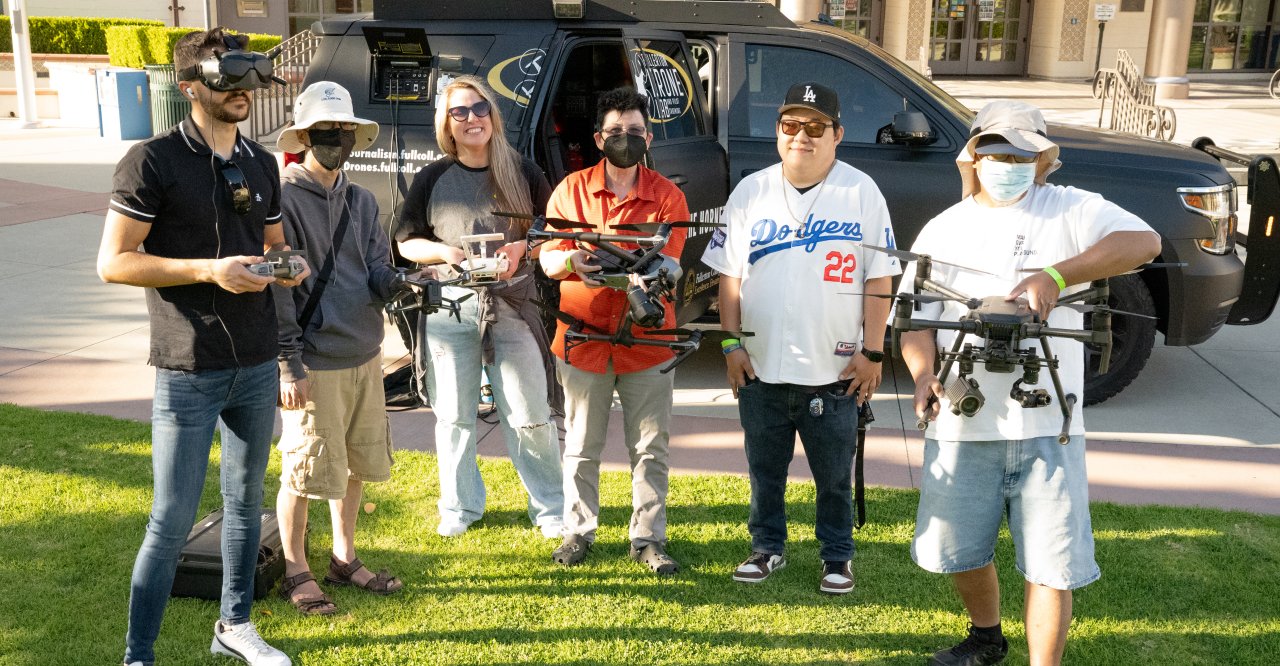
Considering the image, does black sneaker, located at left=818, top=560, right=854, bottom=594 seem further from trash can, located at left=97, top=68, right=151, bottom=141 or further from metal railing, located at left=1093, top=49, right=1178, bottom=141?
trash can, located at left=97, top=68, right=151, bottom=141

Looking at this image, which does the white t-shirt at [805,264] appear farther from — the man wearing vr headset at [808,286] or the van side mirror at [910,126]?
the van side mirror at [910,126]

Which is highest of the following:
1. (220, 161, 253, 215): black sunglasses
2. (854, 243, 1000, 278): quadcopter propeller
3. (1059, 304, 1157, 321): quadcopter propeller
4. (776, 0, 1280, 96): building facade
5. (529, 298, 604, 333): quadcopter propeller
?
(776, 0, 1280, 96): building facade

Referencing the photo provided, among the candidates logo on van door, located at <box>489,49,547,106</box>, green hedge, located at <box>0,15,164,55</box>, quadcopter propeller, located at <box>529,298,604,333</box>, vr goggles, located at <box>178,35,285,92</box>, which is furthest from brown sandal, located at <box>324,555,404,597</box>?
green hedge, located at <box>0,15,164,55</box>

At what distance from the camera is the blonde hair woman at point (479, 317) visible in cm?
433

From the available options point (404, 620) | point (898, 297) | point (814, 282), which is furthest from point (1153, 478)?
point (404, 620)

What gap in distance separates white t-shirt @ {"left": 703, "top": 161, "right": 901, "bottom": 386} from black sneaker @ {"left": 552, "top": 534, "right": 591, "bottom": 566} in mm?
1010

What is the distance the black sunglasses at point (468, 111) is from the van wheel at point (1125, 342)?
3.65 meters

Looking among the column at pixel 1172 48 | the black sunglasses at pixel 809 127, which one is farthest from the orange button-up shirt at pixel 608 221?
the column at pixel 1172 48

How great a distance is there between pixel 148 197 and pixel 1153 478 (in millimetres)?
4538

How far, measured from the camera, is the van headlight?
607cm

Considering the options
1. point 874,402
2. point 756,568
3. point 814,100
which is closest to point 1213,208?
point 874,402

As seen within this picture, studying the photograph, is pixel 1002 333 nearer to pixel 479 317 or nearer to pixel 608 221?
pixel 608 221

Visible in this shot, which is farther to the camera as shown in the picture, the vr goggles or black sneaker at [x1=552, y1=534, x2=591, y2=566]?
black sneaker at [x1=552, y1=534, x2=591, y2=566]

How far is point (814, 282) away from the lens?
3.93m
